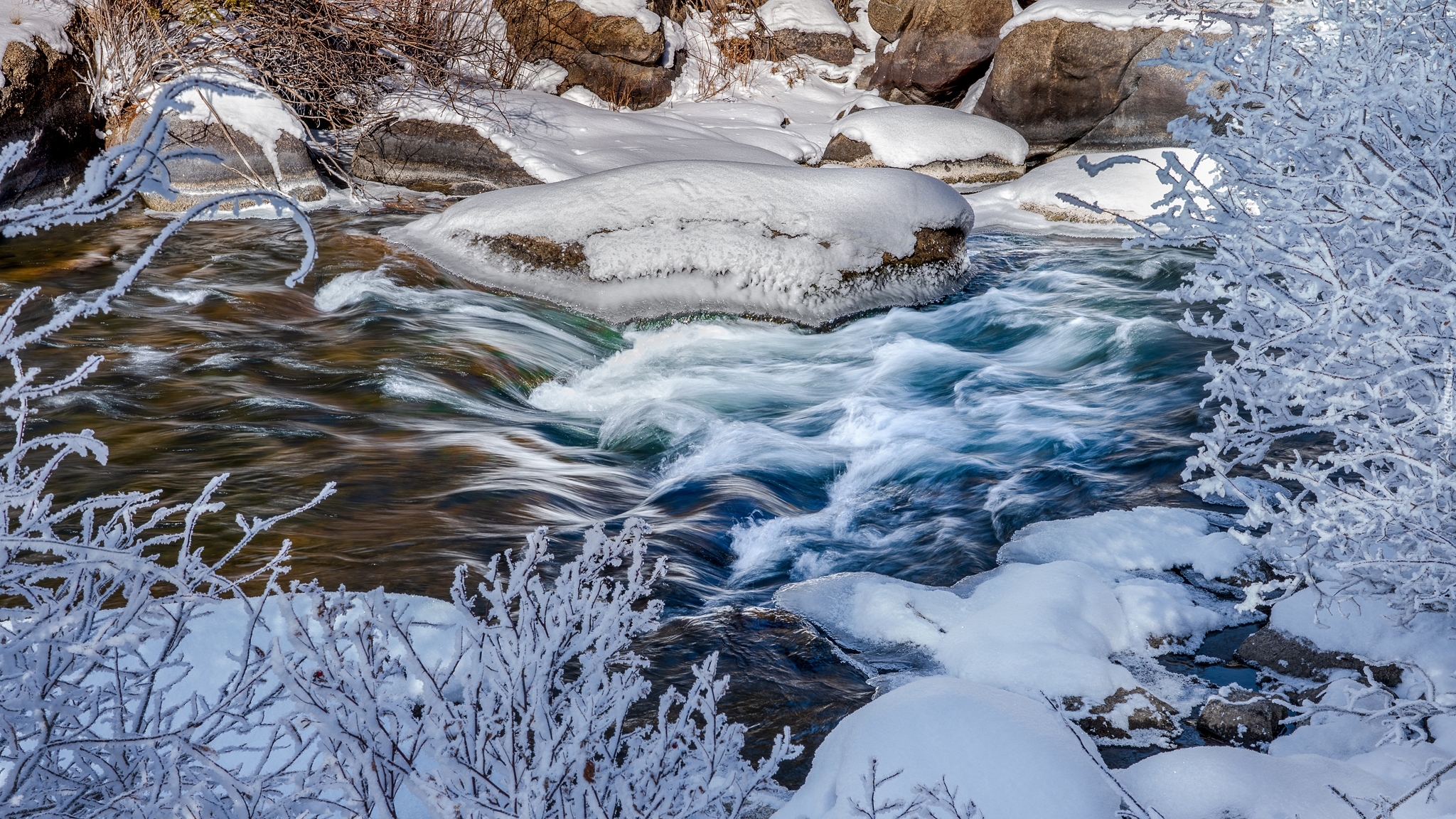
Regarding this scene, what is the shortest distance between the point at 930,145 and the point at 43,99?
30.4 ft

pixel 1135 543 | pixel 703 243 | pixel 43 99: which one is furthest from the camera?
pixel 43 99

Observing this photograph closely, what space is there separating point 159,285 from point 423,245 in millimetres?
1884

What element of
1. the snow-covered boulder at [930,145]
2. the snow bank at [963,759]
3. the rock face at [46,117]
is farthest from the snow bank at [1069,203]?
the rock face at [46,117]

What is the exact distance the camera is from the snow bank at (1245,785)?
2062mm

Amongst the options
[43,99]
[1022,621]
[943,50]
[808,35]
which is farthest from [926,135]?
[1022,621]

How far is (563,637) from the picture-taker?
5.16 ft

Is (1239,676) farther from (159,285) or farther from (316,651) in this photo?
(159,285)

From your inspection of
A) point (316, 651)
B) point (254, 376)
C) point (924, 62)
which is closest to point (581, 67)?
point (924, 62)

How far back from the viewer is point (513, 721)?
4.99 ft

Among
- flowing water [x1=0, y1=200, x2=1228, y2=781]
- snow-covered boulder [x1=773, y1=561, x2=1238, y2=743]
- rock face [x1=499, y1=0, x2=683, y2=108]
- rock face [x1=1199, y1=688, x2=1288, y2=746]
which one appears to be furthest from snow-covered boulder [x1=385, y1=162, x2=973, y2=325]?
rock face [x1=499, y1=0, x2=683, y2=108]

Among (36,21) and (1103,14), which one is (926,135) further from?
(36,21)

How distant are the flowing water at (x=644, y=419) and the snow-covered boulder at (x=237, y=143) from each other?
0.99 meters

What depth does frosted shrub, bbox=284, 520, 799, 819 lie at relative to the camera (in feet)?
4.51

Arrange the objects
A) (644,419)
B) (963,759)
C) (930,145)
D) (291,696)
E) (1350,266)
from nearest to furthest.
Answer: (291,696) → (963,759) → (1350,266) → (644,419) → (930,145)
